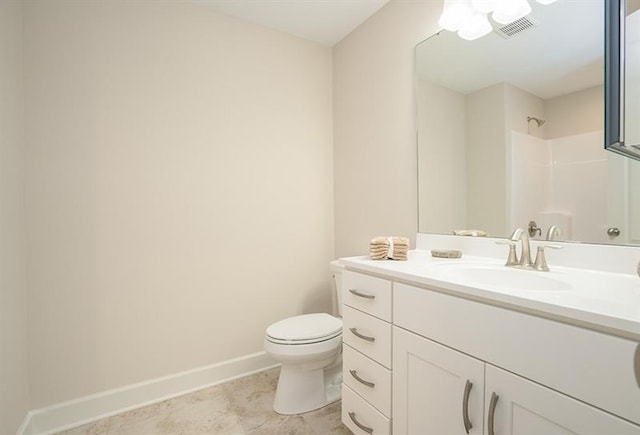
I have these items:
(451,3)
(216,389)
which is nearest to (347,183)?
(451,3)

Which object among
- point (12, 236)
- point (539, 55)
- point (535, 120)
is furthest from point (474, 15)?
point (12, 236)

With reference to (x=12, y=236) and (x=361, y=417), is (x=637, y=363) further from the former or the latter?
(x=12, y=236)

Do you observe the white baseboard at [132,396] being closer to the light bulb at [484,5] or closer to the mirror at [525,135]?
the mirror at [525,135]

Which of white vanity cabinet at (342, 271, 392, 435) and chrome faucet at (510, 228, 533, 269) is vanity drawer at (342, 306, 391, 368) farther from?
chrome faucet at (510, 228, 533, 269)

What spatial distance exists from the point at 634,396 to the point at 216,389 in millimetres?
1900

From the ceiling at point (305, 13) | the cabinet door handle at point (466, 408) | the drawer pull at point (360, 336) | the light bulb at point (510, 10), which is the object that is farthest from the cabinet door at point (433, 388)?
the ceiling at point (305, 13)

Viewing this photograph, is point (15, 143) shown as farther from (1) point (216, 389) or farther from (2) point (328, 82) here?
(2) point (328, 82)

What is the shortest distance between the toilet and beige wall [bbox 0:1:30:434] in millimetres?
1072

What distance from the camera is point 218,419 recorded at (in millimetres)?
1538

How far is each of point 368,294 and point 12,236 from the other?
158 cm

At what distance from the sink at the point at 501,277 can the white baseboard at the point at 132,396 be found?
58.2 inches

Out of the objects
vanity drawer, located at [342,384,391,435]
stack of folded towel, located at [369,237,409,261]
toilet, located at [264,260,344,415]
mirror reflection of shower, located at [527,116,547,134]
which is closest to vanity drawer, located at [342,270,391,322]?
stack of folded towel, located at [369,237,409,261]

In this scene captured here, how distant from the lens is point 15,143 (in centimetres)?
134

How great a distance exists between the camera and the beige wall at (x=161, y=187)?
1.48m
